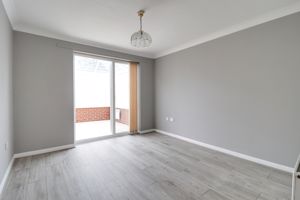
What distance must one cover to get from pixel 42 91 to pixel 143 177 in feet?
9.09

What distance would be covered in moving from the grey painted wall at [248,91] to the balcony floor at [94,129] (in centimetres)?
202

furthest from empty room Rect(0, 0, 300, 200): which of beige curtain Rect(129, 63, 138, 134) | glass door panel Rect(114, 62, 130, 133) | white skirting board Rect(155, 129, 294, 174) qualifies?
beige curtain Rect(129, 63, 138, 134)

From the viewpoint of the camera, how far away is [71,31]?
9.71 ft

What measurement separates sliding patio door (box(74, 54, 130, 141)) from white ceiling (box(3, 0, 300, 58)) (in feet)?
2.43

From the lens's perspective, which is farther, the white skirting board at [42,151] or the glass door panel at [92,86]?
the glass door panel at [92,86]

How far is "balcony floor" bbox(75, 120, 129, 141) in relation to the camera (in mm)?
3889

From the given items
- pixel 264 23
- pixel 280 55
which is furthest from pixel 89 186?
pixel 264 23

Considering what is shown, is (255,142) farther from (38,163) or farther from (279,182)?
(38,163)

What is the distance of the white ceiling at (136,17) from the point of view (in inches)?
82.7

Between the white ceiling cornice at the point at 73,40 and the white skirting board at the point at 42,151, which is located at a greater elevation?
the white ceiling cornice at the point at 73,40

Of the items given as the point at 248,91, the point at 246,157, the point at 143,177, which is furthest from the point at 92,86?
the point at 246,157

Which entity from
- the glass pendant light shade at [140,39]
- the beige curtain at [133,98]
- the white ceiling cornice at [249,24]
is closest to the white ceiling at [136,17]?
the white ceiling cornice at [249,24]

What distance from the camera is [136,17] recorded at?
2461mm

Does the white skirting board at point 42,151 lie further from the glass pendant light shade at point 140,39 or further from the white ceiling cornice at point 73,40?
the glass pendant light shade at point 140,39
